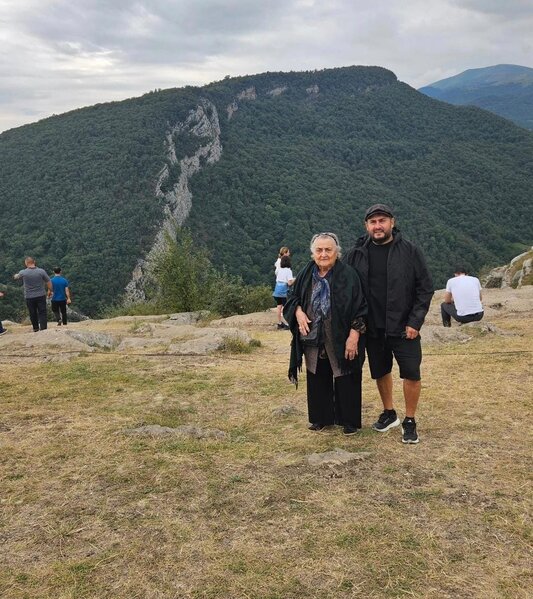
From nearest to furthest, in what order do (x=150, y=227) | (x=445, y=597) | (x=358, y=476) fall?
(x=445, y=597) → (x=358, y=476) → (x=150, y=227)

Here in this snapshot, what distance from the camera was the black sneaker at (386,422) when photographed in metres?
4.44

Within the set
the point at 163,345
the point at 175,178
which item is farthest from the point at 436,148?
the point at 163,345

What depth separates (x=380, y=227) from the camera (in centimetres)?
401

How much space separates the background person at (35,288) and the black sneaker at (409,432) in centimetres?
835

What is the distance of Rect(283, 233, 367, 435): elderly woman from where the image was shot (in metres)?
4.11

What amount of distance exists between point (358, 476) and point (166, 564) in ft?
5.01

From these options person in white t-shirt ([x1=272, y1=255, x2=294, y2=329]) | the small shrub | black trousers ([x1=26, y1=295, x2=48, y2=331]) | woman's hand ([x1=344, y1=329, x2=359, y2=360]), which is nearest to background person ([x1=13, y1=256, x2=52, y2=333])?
black trousers ([x1=26, y1=295, x2=48, y2=331])

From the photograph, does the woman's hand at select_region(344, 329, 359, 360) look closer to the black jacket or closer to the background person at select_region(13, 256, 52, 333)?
the black jacket

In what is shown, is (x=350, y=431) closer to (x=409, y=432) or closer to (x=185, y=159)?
(x=409, y=432)

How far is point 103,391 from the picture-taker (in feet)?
19.2

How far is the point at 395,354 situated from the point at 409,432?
665 millimetres

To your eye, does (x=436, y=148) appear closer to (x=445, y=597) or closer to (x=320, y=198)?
(x=320, y=198)

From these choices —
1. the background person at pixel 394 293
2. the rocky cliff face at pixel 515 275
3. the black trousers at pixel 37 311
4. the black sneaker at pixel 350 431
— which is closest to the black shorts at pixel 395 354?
the background person at pixel 394 293

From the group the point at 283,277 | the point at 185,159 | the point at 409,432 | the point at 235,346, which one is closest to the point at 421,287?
the point at 409,432
